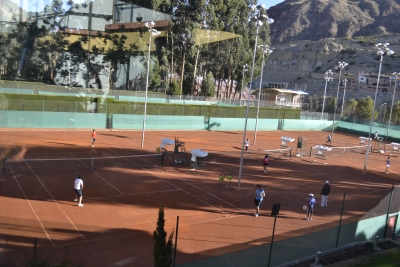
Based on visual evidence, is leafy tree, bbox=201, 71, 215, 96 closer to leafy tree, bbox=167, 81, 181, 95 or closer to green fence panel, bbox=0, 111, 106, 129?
leafy tree, bbox=167, 81, 181, 95

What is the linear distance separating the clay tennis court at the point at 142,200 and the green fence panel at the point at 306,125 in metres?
25.9

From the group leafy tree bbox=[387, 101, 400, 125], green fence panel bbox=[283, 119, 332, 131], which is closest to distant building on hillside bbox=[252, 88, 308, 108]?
green fence panel bbox=[283, 119, 332, 131]

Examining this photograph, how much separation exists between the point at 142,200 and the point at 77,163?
7.72 metres

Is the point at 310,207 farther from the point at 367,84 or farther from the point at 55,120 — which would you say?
the point at 367,84

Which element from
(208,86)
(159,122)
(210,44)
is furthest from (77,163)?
(210,44)

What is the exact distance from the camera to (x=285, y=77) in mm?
136000

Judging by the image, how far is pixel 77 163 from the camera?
2272 cm

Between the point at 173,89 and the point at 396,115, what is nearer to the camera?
the point at 173,89

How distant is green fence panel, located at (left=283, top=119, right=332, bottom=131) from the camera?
57325 mm

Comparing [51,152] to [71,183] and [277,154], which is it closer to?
[71,183]

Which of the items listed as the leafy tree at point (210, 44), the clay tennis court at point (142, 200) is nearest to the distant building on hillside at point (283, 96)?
the leafy tree at point (210, 44)

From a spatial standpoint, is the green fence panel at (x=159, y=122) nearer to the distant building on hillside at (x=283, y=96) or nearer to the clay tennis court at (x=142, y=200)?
the clay tennis court at (x=142, y=200)

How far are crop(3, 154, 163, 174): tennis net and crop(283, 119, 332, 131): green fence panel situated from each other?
1395 inches

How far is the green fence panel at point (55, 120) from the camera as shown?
32.9m
